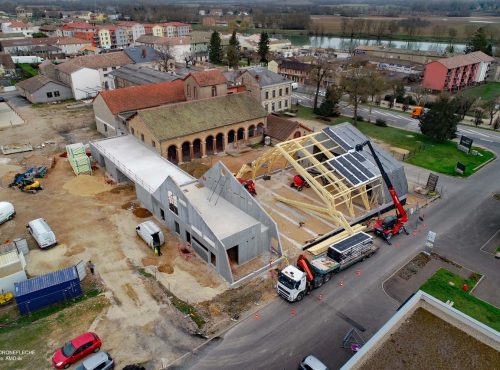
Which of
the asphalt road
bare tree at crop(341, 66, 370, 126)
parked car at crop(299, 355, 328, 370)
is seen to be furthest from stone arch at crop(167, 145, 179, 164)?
parked car at crop(299, 355, 328, 370)

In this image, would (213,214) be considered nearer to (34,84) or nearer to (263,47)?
(34,84)

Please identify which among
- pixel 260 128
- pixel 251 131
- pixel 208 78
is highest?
pixel 208 78

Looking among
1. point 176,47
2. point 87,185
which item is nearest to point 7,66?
point 176,47

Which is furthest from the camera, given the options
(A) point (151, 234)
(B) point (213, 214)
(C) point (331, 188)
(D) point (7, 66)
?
(D) point (7, 66)

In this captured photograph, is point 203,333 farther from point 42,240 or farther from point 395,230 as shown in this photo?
point 395,230

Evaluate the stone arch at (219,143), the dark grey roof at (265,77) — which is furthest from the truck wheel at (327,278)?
the dark grey roof at (265,77)

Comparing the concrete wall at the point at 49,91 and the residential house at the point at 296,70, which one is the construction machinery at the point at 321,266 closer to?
the concrete wall at the point at 49,91

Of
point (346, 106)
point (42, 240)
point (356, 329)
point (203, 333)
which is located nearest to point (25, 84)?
point (42, 240)
